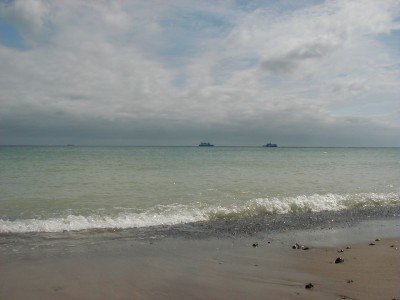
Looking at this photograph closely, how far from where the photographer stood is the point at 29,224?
11852mm

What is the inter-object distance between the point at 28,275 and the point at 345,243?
8.21m

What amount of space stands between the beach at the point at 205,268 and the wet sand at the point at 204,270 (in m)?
0.02

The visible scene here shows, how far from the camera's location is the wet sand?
634cm

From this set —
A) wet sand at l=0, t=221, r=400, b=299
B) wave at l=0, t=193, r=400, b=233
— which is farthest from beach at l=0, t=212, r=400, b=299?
wave at l=0, t=193, r=400, b=233

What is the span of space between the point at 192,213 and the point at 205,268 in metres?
6.53

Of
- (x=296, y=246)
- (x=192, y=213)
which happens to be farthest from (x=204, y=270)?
(x=192, y=213)

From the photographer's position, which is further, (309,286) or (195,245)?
(195,245)

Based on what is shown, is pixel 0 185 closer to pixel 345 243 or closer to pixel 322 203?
pixel 322 203

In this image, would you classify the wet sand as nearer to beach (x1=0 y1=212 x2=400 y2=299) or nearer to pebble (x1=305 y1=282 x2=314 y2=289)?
beach (x1=0 y1=212 x2=400 y2=299)

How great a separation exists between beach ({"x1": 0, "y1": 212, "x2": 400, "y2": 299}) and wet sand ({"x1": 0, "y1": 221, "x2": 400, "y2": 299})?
0.02 m

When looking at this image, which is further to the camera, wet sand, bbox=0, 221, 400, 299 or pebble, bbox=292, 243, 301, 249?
pebble, bbox=292, 243, 301, 249

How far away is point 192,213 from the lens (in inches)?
559

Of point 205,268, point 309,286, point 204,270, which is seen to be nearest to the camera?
point 309,286

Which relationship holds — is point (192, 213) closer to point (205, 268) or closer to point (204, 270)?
point (205, 268)
